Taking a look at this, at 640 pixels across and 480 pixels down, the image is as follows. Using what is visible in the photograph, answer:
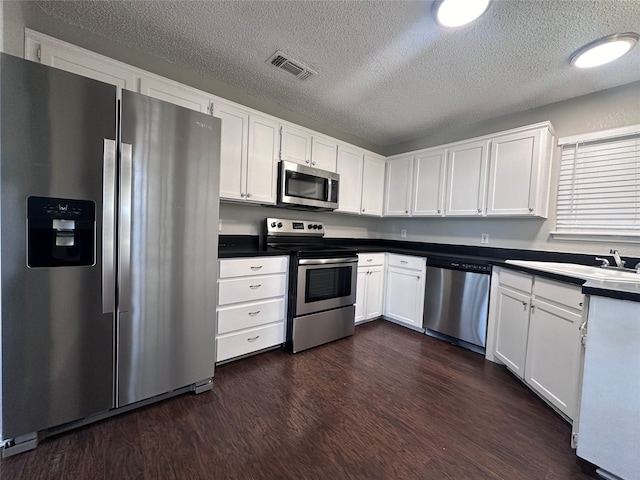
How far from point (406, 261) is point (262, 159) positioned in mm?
2042

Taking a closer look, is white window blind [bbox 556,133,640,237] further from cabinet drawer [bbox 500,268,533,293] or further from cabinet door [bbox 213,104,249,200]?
cabinet door [bbox 213,104,249,200]

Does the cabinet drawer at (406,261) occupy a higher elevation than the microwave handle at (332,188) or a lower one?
lower

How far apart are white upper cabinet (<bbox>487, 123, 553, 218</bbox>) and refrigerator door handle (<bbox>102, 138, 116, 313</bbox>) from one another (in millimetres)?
3247

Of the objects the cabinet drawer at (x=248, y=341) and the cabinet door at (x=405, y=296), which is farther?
the cabinet door at (x=405, y=296)

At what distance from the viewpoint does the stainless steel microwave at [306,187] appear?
2.73m

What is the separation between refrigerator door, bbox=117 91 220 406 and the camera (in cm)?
148

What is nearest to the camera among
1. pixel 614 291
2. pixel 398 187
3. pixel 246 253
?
pixel 614 291

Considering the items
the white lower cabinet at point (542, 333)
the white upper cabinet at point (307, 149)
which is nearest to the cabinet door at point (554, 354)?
the white lower cabinet at point (542, 333)

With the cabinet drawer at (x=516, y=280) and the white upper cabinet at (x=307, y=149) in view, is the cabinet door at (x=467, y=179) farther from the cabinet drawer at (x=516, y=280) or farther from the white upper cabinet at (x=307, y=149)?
the white upper cabinet at (x=307, y=149)

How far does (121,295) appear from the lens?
1.47m

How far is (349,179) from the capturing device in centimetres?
343

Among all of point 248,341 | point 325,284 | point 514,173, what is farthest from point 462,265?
point 248,341

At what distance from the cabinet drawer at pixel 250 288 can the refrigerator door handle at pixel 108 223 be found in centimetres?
73

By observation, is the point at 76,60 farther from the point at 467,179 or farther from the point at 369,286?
the point at 467,179
